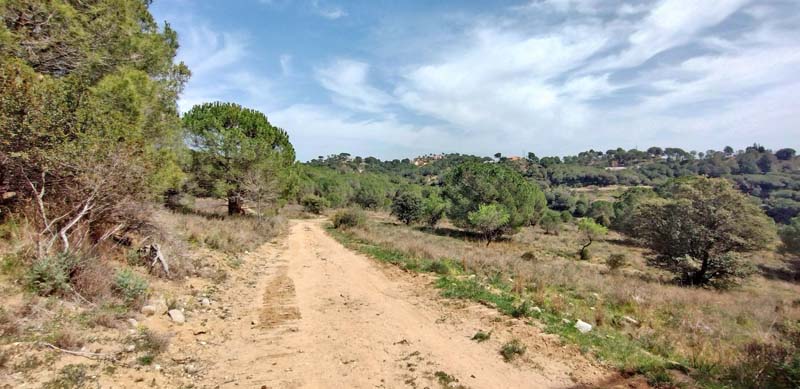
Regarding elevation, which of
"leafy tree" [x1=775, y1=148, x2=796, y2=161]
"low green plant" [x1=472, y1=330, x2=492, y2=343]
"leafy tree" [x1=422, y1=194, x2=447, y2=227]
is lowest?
"leafy tree" [x1=422, y1=194, x2=447, y2=227]

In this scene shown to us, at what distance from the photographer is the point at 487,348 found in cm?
616

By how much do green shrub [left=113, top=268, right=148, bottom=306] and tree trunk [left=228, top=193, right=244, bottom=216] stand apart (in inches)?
712

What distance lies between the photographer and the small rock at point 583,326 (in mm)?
7277

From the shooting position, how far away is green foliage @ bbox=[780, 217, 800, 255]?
35.8 metres

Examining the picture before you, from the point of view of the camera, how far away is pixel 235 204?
25.0 metres

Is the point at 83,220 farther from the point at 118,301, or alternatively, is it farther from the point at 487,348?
the point at 487,348

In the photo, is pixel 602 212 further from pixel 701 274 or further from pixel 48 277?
pixel 48 277

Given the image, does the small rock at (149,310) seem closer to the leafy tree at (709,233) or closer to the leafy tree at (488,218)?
the leafy tree at (709,233)

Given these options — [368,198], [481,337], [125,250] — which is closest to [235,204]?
[125,250]

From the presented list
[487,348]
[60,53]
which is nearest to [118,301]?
[60,53]

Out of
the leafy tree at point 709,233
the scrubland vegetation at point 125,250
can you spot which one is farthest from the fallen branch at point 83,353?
the leafy tree at point 709,233

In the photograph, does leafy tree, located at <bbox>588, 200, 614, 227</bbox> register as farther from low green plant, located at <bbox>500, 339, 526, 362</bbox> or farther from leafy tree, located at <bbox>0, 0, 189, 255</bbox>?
leafy tree, located at <bbox>0, 0, 189, 255</bbox>

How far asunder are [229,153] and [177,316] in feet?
62.4

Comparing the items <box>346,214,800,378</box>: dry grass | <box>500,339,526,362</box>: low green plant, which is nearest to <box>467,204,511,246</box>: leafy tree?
<box>346,214,800,378</box>: dry grass
